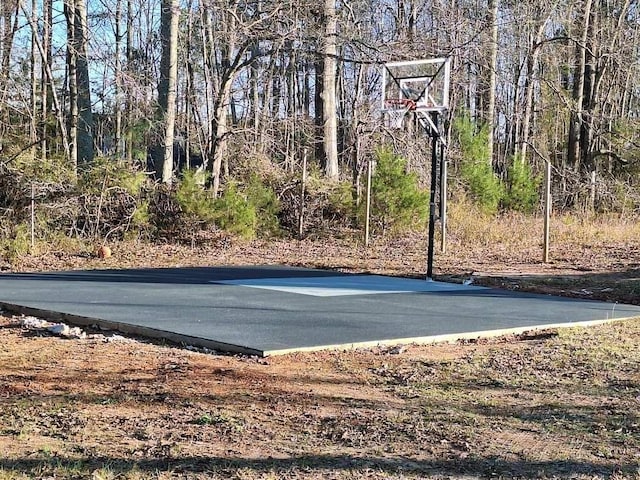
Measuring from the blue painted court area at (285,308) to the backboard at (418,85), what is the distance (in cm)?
265

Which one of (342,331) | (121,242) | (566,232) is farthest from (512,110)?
(342,331)

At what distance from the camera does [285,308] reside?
7.50 metres

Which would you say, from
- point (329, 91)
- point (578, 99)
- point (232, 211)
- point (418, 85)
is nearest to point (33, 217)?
point (232, 211)

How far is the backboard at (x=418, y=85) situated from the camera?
36.7 feet

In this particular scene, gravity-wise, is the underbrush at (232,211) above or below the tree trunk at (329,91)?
below

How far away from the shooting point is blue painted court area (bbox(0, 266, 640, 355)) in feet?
19.8

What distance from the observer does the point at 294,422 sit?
373cm

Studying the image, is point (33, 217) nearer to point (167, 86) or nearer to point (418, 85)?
point (167, 86)

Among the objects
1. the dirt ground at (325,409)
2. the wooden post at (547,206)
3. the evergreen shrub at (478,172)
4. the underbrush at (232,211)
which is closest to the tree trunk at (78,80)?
the underbrush at (232,211)

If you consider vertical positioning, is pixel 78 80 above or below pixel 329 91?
below

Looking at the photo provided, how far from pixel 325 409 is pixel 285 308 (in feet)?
11.6

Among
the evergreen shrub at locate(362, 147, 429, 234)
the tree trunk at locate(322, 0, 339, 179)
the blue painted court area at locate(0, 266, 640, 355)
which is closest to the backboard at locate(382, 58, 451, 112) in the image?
the blue painted court area at locate(0, 266, 640, 355)

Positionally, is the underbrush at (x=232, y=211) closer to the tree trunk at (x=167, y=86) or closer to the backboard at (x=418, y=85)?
the tree trunk at (x=167, y=86)

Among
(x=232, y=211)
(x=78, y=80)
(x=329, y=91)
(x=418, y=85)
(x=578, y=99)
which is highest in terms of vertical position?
(x=578, y=99)
